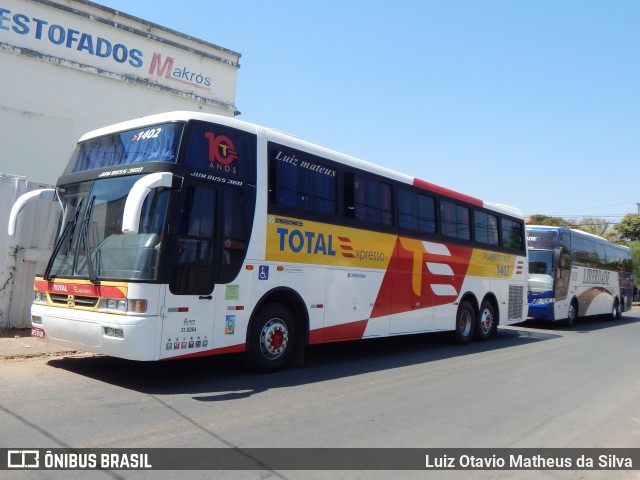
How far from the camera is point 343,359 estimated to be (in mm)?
10234

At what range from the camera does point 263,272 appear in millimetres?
7906

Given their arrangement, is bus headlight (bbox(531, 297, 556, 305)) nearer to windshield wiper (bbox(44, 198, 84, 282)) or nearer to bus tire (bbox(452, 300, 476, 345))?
bus tire (bbox(452, 300, 476, 345))

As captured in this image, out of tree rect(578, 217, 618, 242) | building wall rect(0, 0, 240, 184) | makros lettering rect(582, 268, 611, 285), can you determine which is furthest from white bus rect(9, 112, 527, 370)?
tree rect(578, 217, 618, 242)

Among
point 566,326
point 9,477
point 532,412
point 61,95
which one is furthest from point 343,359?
point 566,326

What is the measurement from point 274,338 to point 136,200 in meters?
3.24

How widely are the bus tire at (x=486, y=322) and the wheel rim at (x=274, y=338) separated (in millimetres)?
7222

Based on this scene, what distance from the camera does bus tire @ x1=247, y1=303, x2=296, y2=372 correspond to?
25.7 feet

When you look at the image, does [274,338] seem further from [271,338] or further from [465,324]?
[465,324]

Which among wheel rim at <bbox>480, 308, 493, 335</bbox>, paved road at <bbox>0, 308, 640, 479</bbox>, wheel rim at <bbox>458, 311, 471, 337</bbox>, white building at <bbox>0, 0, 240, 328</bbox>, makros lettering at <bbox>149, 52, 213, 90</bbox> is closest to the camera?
paved road at <bbox>0, 308, 640, 479</bbox>

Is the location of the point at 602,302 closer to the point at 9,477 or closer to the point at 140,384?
the point at 140,384

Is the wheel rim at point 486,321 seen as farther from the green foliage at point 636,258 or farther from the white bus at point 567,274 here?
the green foliage at point 636,258

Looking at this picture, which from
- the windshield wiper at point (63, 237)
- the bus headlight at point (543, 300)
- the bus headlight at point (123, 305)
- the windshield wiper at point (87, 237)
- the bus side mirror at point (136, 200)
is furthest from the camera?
the bus headlight at point (543, 300)

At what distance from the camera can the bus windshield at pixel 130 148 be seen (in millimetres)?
7035

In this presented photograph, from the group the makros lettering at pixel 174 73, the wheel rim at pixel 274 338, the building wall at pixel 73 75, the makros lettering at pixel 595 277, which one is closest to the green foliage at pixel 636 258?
the makros lettering at pixel 595 277
